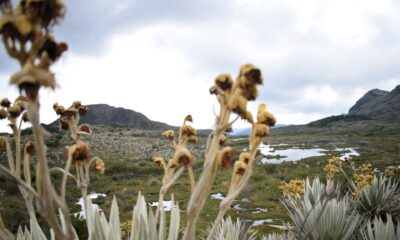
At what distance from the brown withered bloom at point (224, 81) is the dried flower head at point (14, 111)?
1.14 metres

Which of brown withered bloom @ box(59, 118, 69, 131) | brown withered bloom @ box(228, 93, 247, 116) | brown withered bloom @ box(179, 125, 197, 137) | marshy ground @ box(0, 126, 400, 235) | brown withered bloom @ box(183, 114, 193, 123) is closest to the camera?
brown withered bloom @ box(228, 93, 247, 116)

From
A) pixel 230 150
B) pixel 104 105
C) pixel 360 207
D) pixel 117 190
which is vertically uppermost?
pixel 104 105

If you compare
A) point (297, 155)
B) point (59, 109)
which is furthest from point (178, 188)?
point (59, 109)

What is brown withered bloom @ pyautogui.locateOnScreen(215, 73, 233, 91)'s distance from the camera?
133 cm

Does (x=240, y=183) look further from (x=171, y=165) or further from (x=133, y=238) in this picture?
(x=133, y=238)

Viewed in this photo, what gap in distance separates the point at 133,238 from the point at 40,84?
3.64ft

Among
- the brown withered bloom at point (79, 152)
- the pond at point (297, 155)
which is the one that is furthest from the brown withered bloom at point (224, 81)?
the pond at point (297, 155)

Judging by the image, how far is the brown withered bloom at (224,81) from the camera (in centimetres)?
133

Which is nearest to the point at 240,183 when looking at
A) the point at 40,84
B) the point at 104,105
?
the point at 40,84

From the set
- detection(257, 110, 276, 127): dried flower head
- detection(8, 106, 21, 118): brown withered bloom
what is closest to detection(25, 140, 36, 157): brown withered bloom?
detection(8, 106, 21, 118): brown withered bloom

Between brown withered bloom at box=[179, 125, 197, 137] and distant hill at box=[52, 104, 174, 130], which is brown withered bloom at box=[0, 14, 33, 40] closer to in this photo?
brown withered bloom at box=[179, 125, 197, 137]

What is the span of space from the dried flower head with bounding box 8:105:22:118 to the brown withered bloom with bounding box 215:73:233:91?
45.0 inches

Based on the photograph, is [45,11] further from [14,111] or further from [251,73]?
[14,111]

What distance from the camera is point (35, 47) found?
979 mm
